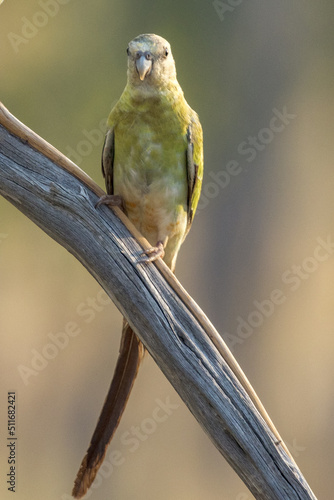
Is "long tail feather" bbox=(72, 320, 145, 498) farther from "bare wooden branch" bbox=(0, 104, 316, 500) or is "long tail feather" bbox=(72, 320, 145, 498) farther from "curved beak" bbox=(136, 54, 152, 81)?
"curved beak" bbox=(136, 54, 152, 81)

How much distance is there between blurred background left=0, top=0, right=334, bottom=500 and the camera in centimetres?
484

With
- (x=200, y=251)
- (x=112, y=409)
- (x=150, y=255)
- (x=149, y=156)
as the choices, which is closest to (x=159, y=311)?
(x=150, y=255)

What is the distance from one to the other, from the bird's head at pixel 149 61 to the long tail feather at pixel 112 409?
2.93 feet

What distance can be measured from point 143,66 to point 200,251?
9.48 ft

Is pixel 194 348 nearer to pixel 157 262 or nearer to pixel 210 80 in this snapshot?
pixel 157 262

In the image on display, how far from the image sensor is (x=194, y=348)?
2002 mm

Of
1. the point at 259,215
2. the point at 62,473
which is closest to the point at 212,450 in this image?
the point at 62,473

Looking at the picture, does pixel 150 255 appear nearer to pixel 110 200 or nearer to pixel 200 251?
pixel 110 200

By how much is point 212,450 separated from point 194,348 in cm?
325

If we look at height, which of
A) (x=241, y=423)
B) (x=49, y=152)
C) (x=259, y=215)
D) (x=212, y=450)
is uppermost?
(x=49, y=152)

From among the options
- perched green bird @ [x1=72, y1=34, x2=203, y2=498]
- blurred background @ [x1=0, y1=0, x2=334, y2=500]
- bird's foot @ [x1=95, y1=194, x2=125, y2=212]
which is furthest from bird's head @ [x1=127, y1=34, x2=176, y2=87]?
blurred background @ [x1=0, y1=0, x2=334, y2=500]

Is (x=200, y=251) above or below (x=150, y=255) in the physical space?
below

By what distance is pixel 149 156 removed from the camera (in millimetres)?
2344

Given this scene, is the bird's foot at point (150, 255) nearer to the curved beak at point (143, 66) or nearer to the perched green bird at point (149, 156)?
the perched green bird at point (149, 156)
